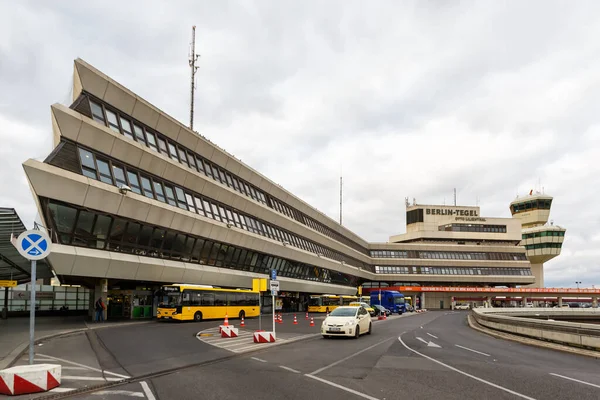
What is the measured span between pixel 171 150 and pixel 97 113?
768 cm

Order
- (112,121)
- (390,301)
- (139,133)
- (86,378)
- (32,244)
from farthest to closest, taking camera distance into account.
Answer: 1. (390,301)
2. (139,133)
3. (112,121)
4. (86,378)
5. (32,244)

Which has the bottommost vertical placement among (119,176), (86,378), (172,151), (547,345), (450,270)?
(547,345)

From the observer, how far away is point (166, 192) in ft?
108

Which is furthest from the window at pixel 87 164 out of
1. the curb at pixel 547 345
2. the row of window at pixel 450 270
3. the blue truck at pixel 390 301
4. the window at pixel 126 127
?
the row of window at pixel 450 270

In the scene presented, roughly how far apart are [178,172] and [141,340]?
16474 millimetres

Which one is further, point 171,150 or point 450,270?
point 450,270

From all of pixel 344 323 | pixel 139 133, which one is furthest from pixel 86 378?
pixel 139 133

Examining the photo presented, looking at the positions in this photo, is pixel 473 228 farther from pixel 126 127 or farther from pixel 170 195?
pixel 126 127

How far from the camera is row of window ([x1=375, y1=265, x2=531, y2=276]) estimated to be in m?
100

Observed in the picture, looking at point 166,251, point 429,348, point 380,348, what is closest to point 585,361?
point 429,348

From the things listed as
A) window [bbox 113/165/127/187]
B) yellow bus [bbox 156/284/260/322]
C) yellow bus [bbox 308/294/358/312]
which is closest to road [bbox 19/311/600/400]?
window [bbox 113/165/127/187]

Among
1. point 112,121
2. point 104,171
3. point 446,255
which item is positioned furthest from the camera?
point 446,255

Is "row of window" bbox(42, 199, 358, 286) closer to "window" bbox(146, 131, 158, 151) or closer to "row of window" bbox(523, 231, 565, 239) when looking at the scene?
"window" bbox(146, 131, 158, 151)

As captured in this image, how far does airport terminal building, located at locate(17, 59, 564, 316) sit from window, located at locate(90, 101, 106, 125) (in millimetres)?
64
